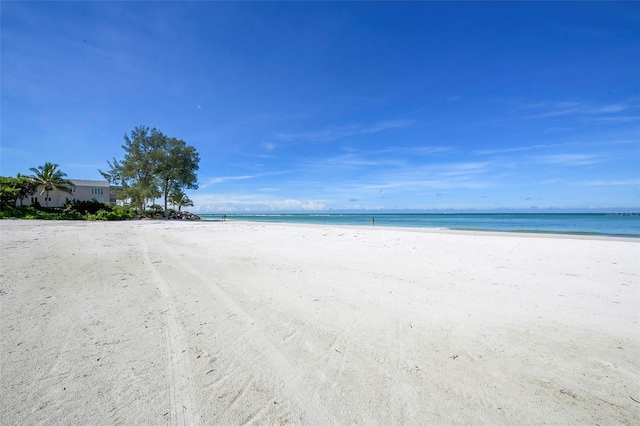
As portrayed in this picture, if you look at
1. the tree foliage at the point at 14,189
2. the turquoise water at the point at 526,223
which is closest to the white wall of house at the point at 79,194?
the tree foliage at the point at 14,189

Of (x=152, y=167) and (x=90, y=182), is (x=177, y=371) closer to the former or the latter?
(x=152, y=167)

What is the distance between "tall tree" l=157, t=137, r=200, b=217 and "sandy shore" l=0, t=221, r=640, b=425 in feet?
126

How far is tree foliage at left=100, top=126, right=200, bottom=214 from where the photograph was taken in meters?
39.2

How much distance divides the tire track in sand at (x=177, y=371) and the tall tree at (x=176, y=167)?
4220cm

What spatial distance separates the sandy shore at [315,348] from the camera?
2.32 meters

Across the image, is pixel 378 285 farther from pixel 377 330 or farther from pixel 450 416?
pixel 450 416

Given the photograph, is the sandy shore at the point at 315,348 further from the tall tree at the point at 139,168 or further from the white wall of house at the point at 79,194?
the white wall of house at the point at 79,194

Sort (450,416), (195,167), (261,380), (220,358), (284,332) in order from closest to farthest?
(450,416)
(261,380)
(220,358)
(284,332)
(195,167)

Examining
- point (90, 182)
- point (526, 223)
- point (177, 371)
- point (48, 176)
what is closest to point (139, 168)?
point (48, 176)

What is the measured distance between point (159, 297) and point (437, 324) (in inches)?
193

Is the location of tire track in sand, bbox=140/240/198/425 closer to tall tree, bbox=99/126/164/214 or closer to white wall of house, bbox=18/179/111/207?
tall tree, bbox=99/126/164/214

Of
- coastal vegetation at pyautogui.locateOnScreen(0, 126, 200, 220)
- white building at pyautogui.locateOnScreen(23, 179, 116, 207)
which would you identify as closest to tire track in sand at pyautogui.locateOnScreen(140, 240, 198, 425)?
coastal vegetation at pyautogui.locateOnScreen(0, 126, 200, 220)

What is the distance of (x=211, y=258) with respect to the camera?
872 cm

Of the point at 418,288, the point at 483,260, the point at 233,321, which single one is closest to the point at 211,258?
the point at 233,321
